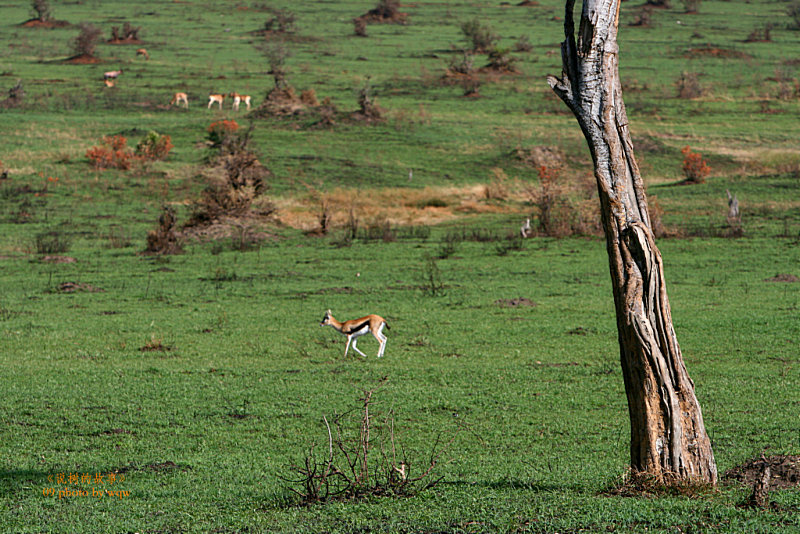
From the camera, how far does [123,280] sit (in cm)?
2141

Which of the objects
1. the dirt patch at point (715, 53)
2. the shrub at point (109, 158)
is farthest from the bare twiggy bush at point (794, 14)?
the shrub at point (109, 158)

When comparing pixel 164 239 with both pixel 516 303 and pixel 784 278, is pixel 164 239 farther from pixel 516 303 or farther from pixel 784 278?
pixel 784 278

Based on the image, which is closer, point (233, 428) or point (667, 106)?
point (233, 428)

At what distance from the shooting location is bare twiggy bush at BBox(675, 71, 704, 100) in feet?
183

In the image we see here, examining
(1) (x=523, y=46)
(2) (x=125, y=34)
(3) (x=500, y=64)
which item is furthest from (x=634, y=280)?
(2) (x=125, y=34)

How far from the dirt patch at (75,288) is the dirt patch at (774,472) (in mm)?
16061

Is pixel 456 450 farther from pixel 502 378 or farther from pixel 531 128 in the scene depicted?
pixel 531 128

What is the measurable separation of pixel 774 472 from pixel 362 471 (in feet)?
11.0

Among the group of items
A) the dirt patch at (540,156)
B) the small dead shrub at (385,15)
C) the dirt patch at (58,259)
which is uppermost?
the small dead shrub at (385,15)

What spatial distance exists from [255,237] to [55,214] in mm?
7825

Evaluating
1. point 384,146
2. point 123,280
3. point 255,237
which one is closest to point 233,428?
point 123,280

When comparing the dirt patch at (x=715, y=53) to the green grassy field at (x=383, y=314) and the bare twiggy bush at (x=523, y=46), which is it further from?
the green grassy field at (x=383, y=314)

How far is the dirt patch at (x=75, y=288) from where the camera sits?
19.9 m

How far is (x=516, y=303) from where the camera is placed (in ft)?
59.2
